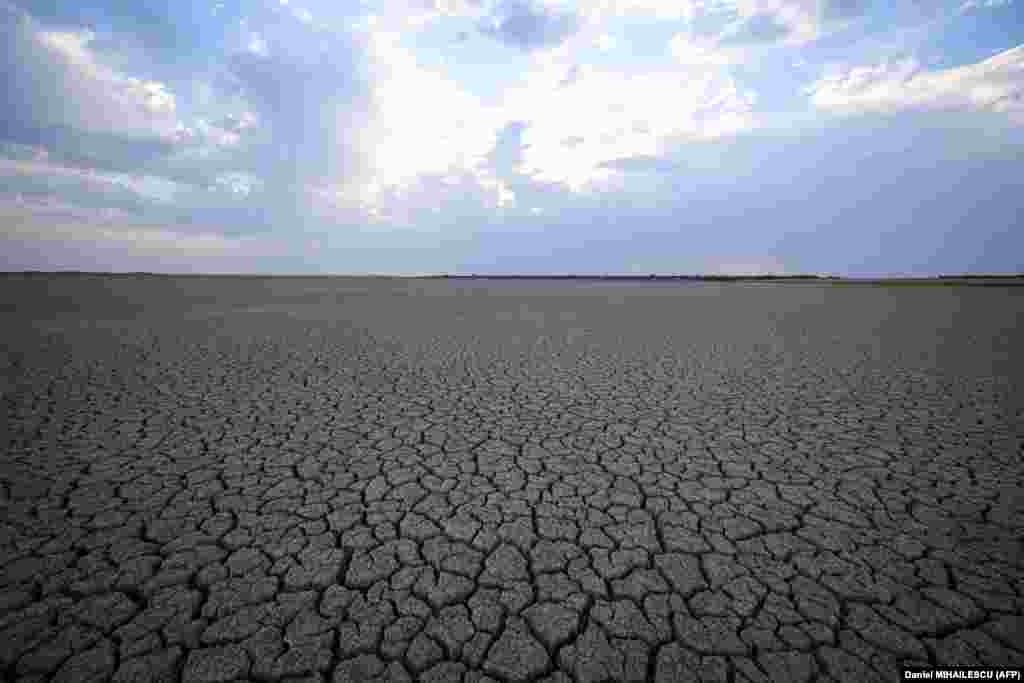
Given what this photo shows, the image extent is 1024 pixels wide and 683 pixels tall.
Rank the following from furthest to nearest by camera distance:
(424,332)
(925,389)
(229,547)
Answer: (424,332)
(925,389)
(229,547)

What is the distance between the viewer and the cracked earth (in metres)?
1.91

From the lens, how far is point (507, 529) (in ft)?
9.36

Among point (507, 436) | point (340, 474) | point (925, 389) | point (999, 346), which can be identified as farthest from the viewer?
point (999, 346)

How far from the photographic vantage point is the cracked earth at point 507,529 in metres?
1.91

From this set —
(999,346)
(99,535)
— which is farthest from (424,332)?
(999,346)

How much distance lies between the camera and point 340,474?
11.9ft

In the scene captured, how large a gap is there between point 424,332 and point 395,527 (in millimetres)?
10009

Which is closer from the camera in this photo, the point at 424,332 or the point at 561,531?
the point at 561,531

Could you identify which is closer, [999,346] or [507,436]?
[507,436]

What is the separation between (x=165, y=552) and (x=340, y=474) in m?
1.25

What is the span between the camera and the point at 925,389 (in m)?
6.23

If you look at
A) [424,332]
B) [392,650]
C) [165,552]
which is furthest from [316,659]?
[424,332]

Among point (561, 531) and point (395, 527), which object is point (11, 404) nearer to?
point (395, 527)

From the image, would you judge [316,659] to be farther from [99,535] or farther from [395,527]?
[99,535]
